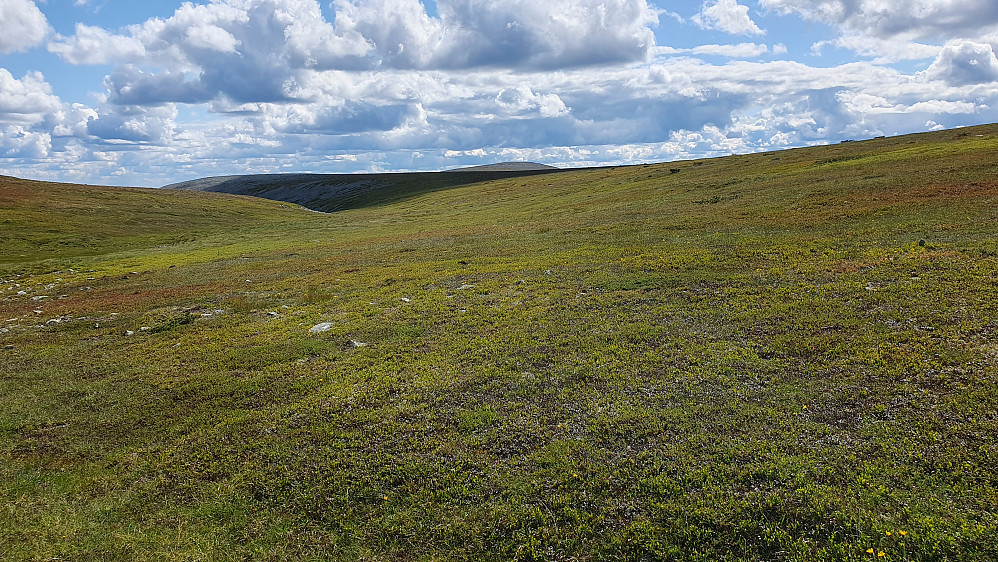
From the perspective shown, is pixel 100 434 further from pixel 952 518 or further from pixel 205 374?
pixel 952 518

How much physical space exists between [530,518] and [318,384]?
34.4ft

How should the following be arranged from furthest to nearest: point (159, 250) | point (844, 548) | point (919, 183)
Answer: point (159, 250) → point (919, 183) → point (844, 548)

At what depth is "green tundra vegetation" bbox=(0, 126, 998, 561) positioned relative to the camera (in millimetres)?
10711

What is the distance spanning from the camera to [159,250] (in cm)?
6981

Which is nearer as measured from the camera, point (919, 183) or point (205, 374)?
point (205, 374)

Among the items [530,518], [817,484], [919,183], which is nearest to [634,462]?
[530,518]

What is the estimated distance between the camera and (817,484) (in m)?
11.0

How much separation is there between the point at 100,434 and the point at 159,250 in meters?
64.0

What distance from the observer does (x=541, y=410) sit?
1538cm

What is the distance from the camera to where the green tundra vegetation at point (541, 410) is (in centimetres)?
1071

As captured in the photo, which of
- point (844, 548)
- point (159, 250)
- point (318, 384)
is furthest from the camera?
point (159, 250)

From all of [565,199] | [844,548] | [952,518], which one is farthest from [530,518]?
[565,199]

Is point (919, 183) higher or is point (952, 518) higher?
point (919, 183)

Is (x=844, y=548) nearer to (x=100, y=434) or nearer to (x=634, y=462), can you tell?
(x=634, y=462)
